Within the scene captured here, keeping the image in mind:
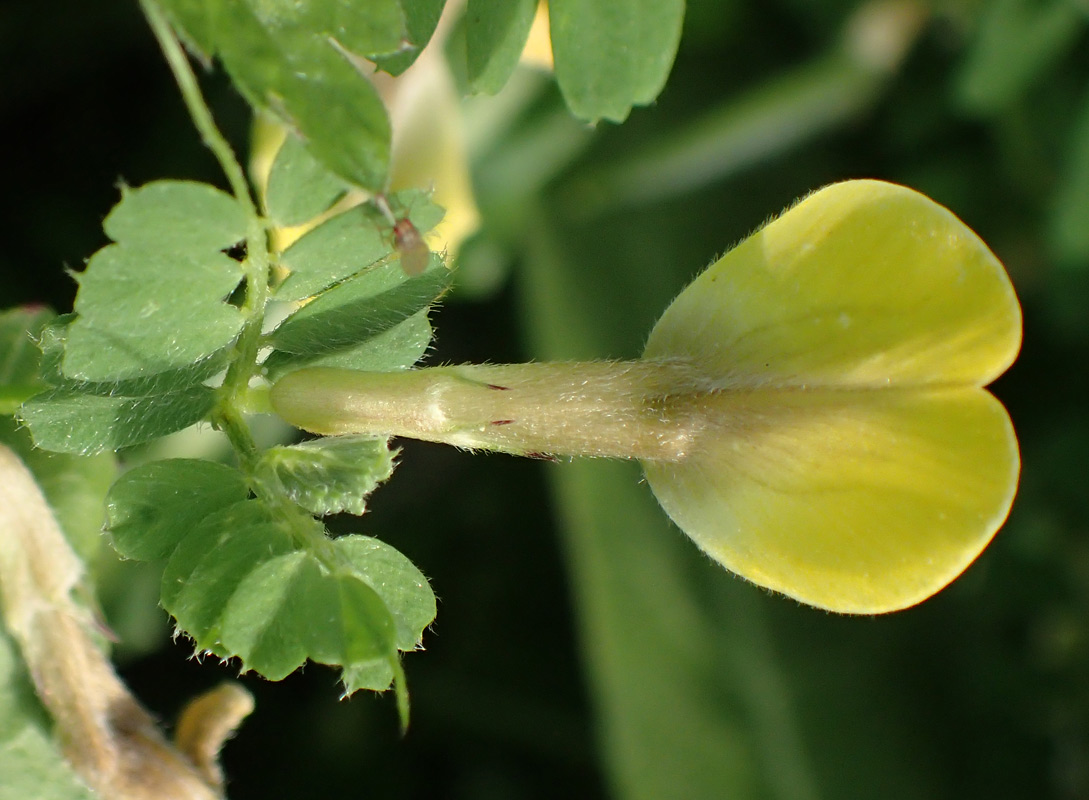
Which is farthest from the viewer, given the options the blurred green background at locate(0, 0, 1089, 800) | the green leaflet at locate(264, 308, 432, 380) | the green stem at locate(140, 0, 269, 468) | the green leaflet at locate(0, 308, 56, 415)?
the blurred green background at locate(0, 0, 1089, 800)

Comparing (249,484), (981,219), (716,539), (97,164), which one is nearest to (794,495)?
(716,539)

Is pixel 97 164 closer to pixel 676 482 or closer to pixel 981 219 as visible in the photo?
pixel 676 482

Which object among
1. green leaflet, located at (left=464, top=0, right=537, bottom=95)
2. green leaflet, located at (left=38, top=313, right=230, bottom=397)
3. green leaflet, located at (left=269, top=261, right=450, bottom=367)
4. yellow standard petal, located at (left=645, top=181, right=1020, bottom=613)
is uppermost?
green leaflet, located at (left=464, top=0, right=537, bottom=95)

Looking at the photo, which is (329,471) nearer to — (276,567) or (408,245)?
(276,567)

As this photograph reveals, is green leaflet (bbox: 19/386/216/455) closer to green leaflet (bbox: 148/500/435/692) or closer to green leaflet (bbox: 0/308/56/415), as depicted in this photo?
green leaflet (bbox: 148/500/435/692)

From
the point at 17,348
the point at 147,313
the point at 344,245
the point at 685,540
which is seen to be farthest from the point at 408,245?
the point at 685,540

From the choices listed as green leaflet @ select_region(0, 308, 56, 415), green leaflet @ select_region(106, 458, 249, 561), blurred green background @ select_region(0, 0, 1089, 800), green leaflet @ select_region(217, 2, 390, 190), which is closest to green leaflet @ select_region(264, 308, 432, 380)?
green leaflet @ select_region(106, 458, 249, 561)

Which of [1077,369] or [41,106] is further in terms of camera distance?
[1077,369]
